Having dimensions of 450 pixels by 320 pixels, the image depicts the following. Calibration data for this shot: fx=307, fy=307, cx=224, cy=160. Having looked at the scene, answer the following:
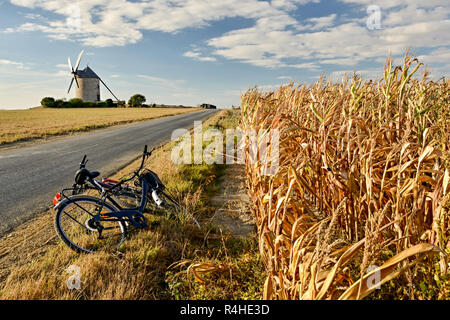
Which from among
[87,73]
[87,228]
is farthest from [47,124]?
[87,73]

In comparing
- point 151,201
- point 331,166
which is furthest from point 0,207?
point 331,166

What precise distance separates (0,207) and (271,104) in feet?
20.3

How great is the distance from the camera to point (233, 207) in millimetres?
5773

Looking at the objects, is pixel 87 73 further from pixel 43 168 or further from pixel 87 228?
pixel 87 228

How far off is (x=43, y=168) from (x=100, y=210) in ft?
20.4

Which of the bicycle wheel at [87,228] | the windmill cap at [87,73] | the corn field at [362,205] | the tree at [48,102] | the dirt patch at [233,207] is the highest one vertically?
the windmill cap at [87,73]

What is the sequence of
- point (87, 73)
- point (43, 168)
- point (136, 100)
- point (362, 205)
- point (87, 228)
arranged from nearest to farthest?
1. point (362, 205)
2. point (87, 228)
3. point (43, 168)
4. point (136, 100)
5. point (87, 73)

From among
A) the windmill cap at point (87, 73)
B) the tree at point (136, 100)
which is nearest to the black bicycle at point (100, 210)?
the tree at point (136, 100)

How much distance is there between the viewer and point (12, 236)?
4.56 metres

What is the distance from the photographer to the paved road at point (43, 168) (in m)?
5.85

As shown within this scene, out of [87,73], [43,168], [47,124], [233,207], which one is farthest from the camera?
[87,73]

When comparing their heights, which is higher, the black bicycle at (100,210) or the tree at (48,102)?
the tree at (48,102)

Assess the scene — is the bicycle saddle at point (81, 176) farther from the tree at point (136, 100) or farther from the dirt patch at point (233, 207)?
the tree at point (136, 100)
